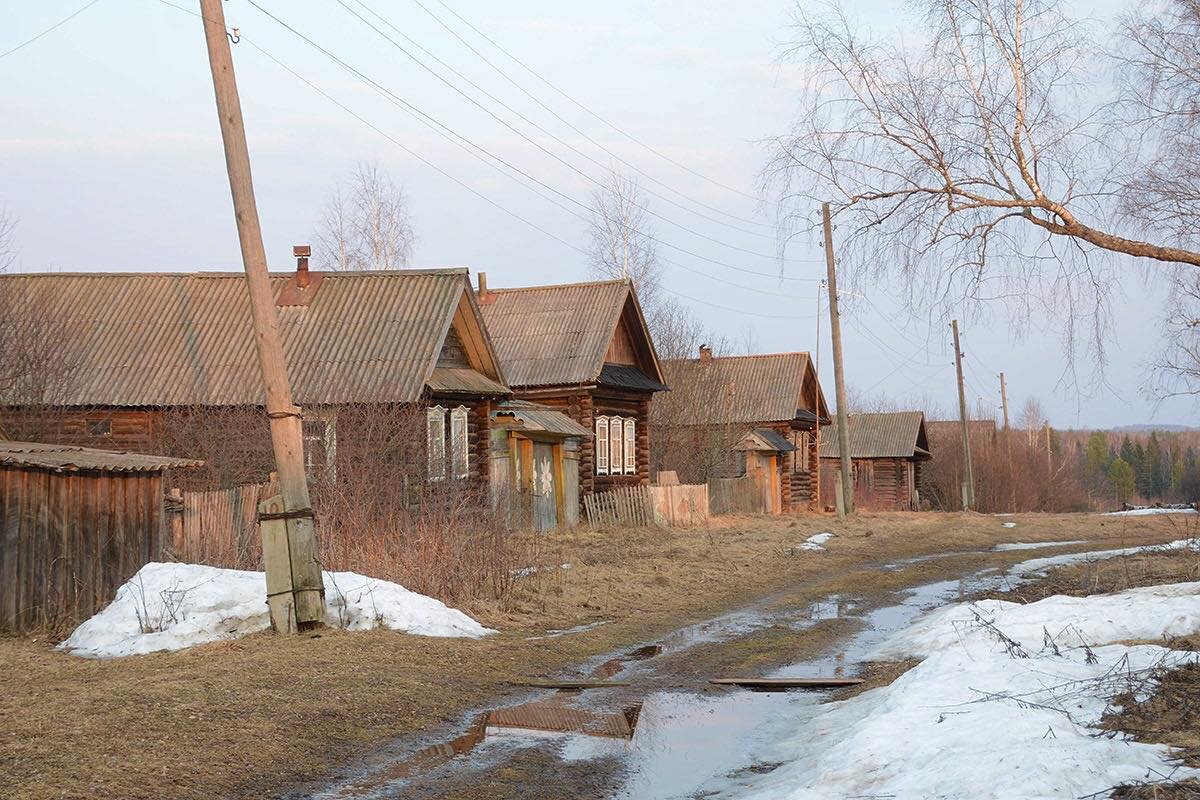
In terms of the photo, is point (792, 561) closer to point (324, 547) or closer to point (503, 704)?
point (324, 547)

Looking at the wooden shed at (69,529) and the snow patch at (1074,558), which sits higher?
the wooden shed at (69,529)

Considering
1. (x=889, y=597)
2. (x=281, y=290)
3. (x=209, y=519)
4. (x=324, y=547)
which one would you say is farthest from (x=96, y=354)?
(x=889, y=597)

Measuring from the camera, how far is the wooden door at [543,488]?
1131 inches

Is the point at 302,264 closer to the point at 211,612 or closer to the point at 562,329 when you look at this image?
the point at 562,329

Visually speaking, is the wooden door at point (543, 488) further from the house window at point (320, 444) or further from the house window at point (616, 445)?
the house window at point (320, 444)

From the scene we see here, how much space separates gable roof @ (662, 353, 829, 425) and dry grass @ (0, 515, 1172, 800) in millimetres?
27046

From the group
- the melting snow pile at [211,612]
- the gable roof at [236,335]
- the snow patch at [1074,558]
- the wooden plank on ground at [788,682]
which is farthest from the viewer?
the gable roof at [236,335]

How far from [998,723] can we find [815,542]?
19709mm

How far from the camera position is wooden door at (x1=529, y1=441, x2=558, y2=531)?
28734 mm

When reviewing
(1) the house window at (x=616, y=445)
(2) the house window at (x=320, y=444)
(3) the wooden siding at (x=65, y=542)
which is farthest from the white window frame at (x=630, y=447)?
(3) the wooden siding at (x=65, y=542)

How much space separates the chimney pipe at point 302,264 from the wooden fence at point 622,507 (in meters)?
9.18

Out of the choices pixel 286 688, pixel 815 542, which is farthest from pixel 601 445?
pixel 286 688

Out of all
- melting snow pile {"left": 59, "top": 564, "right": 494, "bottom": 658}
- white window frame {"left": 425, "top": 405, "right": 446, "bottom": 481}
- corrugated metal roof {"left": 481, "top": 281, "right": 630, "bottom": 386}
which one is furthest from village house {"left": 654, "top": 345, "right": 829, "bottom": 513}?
melting snow pile {"left": 59, "top": 564, "right": 494, "bottom": 658}

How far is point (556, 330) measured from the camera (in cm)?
3428
